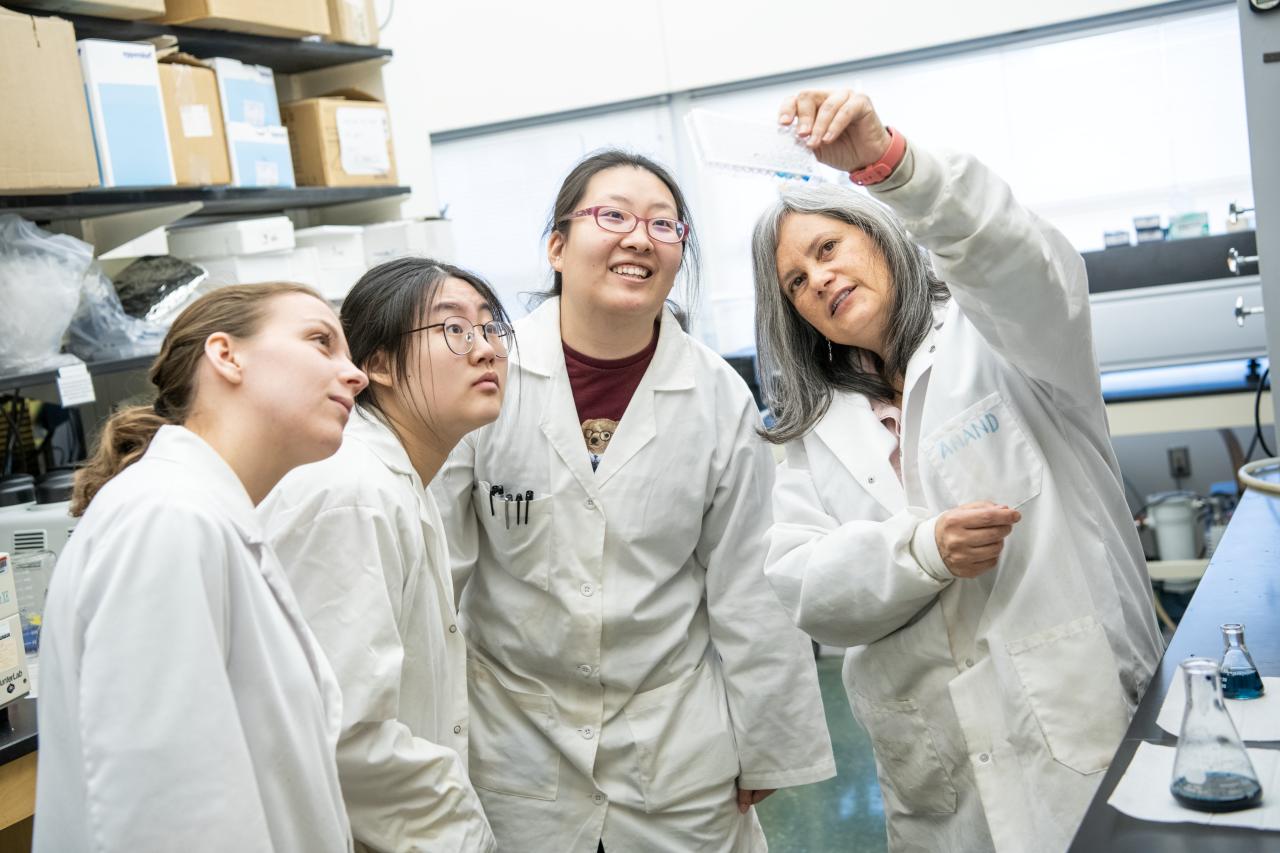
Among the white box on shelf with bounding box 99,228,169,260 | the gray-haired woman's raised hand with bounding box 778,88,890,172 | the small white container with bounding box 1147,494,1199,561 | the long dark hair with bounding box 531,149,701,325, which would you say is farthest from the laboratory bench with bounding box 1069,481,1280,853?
the white box on shelf with bounding box 99,228,169,260

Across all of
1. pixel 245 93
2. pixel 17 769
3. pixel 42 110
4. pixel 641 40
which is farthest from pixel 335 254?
pixel 641 40

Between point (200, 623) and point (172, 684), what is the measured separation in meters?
→ 0.05

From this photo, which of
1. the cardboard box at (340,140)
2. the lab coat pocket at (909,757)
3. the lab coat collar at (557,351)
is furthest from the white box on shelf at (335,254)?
the lab coat pocket at (909,757)

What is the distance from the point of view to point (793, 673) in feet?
6.20

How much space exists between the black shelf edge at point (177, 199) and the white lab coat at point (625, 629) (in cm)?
134

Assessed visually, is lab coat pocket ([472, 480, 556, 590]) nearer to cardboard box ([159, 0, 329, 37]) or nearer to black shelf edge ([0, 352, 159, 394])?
black shelf edge ([0, 352, 159, 394])

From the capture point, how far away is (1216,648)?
1.50m

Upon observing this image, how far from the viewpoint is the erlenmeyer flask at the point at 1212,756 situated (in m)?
1.07

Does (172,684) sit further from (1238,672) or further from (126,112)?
(126,112)

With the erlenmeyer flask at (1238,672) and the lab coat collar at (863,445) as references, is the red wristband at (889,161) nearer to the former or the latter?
the lab coat collar at (863,445)

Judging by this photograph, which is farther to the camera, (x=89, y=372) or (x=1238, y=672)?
(x=89, y=372)

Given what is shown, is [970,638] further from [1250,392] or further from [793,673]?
[1250,392]

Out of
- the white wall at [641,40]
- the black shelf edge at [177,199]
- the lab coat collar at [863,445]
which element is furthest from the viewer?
the white wall at [641,40]

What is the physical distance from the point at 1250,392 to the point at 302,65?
125 inches
